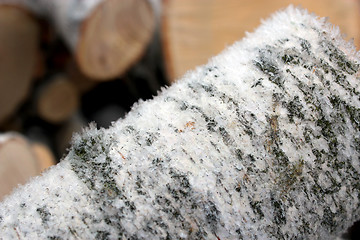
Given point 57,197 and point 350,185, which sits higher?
point 57,197

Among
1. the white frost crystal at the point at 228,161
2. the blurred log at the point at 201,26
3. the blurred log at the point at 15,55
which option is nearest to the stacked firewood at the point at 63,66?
the blurred log at the point at 15,55

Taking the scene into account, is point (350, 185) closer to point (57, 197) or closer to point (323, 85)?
point (323, 85)

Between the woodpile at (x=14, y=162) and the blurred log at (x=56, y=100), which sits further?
the blurred log at (x=56, y=100)

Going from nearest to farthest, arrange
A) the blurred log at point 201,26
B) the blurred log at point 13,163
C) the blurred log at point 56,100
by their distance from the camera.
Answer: the blurred log at point 13,163
the blurred log at point 201,26
the blurred log at point 56,100

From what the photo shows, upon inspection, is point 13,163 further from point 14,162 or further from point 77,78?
point 77,78

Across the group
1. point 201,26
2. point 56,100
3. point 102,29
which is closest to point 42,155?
point 56,100

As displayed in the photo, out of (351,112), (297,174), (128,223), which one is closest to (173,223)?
(128,223)

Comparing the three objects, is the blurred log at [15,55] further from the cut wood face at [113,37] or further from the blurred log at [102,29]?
the cut wood face at [113,37]

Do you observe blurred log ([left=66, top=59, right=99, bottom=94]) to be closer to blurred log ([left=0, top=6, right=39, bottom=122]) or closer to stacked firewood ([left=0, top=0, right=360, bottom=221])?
stacked firewood ([left=0, top=0, right=360, bottom=221])
